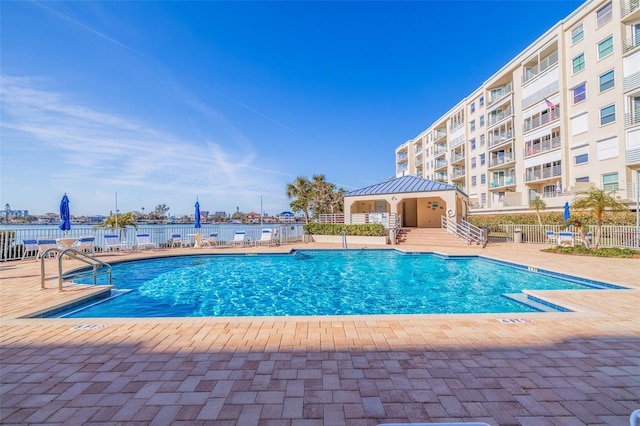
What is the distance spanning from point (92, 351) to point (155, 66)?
1396 centimetres

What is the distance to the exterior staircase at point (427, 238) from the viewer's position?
17.6 meters

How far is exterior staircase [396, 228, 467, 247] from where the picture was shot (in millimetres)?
17616

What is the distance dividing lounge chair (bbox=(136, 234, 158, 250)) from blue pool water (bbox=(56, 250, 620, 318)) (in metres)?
3.26

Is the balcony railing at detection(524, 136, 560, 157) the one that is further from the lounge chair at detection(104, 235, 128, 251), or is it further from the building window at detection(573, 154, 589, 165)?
the lounge chair at detection(104, 235, 128, 251)

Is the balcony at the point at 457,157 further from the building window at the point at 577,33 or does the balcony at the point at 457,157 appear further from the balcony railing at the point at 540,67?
the building window at the point at 577,33

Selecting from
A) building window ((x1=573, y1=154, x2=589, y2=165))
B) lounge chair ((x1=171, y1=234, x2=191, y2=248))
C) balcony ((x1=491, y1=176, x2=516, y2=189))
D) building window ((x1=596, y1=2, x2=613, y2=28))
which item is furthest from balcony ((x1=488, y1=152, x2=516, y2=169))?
lounge chair ((x1=171, y1=234, x2=191, y2=248))

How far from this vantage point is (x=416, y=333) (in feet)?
12.7

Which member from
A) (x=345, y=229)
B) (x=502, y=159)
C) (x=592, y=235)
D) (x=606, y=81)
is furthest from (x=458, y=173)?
(x=345, y=229)

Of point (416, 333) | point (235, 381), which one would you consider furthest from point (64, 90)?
point (416, 333)

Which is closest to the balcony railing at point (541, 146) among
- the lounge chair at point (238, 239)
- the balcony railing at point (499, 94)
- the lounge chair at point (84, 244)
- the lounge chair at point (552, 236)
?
the balcony railing at point (499, 94)

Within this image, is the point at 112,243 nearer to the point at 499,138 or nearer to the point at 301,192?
the point at 301,192

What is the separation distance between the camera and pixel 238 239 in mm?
17719

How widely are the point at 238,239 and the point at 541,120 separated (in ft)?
91.8

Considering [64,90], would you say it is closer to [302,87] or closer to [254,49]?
[254,49]
